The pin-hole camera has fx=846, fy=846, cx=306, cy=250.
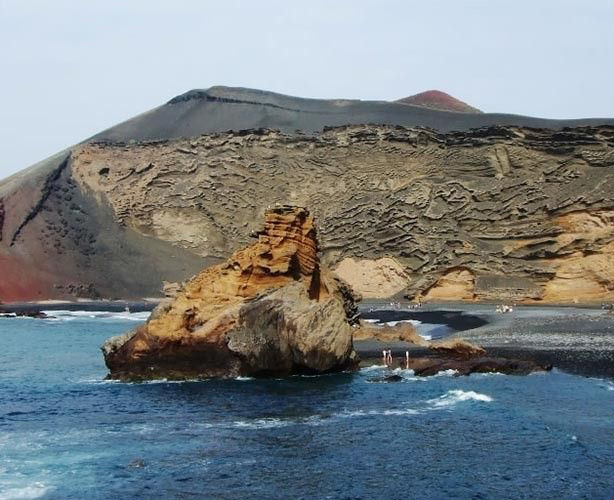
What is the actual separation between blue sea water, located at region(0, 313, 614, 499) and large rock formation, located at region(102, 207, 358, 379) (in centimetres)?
102

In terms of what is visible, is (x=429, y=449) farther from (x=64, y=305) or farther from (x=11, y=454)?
(x=64, y=305)

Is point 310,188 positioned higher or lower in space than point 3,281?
higher

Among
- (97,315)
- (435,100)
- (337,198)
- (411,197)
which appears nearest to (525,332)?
(411,197)

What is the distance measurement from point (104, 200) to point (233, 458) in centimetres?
8878

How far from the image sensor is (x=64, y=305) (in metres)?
87.2

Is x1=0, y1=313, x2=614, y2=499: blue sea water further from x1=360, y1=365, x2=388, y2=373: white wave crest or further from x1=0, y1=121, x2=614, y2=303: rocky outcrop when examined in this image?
x1=0, y1=121, x2=614, y2=303: rocky outcrop

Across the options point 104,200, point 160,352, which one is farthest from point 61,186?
point 160,352

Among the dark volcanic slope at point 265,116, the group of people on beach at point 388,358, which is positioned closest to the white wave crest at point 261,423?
the group of people on beach at point 388,358

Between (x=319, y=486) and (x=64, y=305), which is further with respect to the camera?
(x=64, y=305)

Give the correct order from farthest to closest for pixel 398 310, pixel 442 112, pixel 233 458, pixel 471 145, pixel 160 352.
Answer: pixel 442 112, pixel 471 145, pixel 398 310, pixel 160 352, pixel 233 458

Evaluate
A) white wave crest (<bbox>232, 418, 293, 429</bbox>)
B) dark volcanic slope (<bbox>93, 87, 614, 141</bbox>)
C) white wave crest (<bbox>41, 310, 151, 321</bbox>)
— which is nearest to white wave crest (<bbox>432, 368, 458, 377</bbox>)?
white wave crest (<bbox>232, 418, 293, 429</bbox>)

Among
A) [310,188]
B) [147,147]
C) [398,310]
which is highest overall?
[147,147]

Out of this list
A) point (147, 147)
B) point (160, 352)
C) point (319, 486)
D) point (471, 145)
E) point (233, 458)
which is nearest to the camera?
point (319, 486)

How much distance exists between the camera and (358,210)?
290 feet
